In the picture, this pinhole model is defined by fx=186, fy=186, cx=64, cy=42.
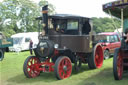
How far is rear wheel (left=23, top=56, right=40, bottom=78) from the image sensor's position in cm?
651

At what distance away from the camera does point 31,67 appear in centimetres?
672

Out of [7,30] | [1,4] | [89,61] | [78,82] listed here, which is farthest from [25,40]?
[78,82]

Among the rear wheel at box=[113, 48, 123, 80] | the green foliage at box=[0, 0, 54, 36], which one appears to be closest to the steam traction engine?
the rear wheel at box=[113, 48, 123, 80]

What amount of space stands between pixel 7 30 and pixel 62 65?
86.8 feet

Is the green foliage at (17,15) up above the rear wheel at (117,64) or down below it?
above

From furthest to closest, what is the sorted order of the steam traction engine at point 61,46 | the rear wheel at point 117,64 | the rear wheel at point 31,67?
the rear wheel at point 31,67
the steam traction engine at point 61,46
the rear wheel at point 117,64

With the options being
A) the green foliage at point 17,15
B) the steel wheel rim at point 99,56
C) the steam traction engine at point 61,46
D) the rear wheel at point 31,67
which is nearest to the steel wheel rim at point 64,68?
the steam traction engine at point 61,46

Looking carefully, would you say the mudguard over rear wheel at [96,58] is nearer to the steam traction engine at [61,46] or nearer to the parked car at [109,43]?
the steam traction engine at [61,46]

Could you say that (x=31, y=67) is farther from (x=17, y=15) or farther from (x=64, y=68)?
(x=17, y=15)

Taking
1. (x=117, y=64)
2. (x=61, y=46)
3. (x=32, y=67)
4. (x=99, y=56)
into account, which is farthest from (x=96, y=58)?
(x=32, y=67)

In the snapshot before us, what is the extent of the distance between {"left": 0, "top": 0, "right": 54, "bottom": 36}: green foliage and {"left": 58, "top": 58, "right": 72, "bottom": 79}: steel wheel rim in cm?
2539

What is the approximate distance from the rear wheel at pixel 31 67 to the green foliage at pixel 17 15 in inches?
969

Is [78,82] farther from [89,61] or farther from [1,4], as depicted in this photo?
[1,4]

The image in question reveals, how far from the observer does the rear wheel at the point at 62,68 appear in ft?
19.5
